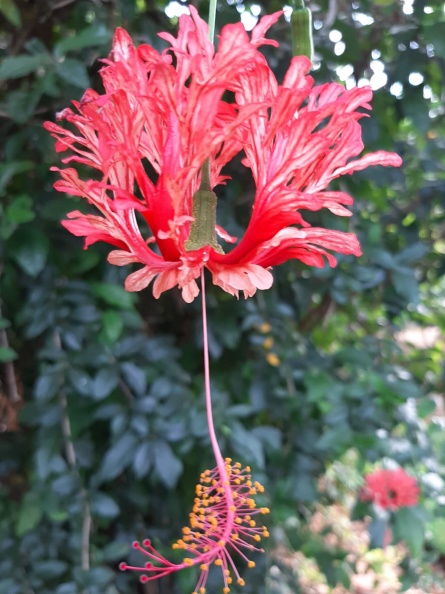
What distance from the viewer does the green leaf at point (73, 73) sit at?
915 mm

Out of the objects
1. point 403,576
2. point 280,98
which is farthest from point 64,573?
point 280,98

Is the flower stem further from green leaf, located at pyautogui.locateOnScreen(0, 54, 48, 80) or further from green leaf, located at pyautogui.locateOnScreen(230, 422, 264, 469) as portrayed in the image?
green leaf, located at pyautogui.locateOnScreen(230, 422, 264, 469)

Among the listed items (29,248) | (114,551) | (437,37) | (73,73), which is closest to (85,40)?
(73,73)

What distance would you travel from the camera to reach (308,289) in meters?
1.44

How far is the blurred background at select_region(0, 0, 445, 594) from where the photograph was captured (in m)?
1.08

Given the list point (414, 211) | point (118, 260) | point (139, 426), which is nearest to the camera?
point (118, 260)

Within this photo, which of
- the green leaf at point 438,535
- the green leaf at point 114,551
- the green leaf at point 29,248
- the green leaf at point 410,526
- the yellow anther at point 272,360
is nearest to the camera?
the green leaf at point 29,248

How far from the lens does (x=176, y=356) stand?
126 cm

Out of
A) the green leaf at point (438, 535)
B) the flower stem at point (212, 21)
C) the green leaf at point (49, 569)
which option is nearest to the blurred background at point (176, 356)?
the green leaf at point (49, 569)

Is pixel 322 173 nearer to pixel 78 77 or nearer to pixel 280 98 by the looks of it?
pixel 280 98

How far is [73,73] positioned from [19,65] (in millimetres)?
75

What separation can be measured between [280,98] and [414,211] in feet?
3.78

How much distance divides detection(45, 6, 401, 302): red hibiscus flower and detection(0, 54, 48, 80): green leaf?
43 centimetres

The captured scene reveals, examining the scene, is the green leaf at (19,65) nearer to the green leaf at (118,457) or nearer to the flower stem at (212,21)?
the flower stem at (212,21)
